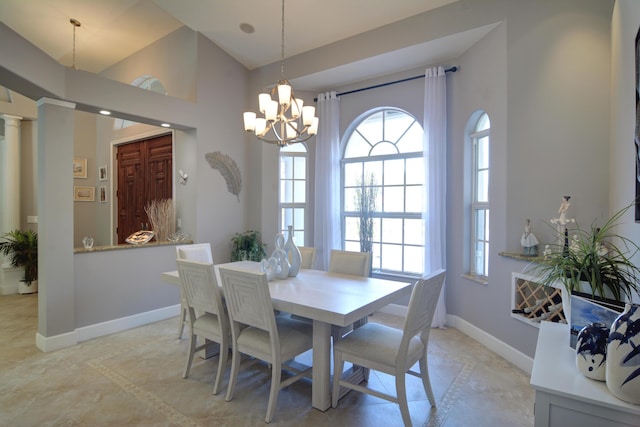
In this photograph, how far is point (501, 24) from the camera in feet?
10.2

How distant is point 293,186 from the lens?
5.08m

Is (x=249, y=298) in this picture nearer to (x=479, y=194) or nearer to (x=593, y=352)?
(x=593, y=352)

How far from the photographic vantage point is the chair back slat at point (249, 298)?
215cm

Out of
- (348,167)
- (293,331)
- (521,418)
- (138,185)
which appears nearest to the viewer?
(521,418)

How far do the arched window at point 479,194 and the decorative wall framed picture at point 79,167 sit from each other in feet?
20.6

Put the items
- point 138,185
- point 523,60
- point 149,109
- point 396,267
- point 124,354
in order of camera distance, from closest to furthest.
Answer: point 523,60, point 124,354, point 149,109, point 396,267, point 138,185

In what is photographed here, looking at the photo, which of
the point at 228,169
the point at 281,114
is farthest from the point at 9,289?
the point at 281,114

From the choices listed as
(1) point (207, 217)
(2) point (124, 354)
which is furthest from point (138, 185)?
(2) point (124, 354)

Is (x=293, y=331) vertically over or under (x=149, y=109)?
under

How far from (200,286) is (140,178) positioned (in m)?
3.58

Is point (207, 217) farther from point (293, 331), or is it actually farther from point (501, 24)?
point (501, 24)

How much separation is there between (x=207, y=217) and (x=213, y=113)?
4.64 ft

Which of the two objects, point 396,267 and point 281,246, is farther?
point 396,267

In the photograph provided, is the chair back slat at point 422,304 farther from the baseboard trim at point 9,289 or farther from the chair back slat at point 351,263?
the baseboard trim at point 9,289
